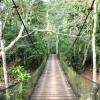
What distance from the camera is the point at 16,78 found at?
2253 centimetres

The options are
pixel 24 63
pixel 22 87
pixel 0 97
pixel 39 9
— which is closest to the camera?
pixel 0 97

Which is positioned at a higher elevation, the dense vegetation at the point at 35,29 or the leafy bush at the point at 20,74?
the dense vegetation at the point at 35,29

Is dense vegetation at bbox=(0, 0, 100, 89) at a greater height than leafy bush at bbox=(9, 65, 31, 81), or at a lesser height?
greater

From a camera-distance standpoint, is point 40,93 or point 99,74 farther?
point 99,74

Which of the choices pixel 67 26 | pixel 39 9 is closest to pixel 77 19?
pixel 67 26

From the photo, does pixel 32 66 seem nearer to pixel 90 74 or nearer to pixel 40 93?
pixel 90 74

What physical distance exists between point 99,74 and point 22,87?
23.6 metres

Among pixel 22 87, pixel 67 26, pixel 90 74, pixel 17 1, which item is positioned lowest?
pixel 90 74

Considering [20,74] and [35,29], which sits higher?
[35,29]

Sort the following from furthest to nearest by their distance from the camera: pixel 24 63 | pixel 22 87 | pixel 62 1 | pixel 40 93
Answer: pixel 24 63, pixel 62 1, pixel 40 93, pixel 22 87

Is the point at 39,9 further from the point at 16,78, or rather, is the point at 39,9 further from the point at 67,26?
the point at 16,78

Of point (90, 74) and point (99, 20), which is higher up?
point (99, 20)

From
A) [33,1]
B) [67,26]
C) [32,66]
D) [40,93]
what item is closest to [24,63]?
[32,66]

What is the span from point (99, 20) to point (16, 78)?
23.0 ft
